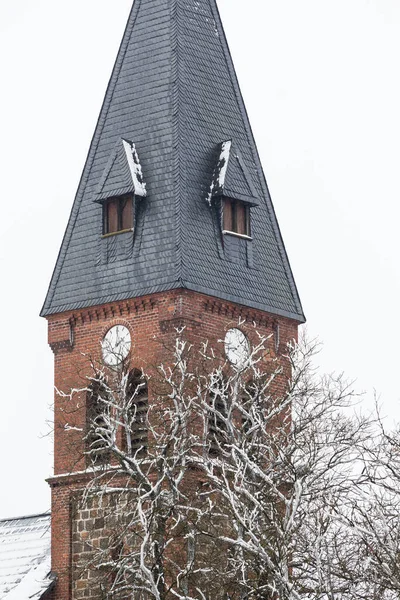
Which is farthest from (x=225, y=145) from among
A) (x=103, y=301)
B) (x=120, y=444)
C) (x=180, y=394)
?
(x=180, y=394)

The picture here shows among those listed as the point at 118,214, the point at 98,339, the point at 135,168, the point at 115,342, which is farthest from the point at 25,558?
the point at 135,168

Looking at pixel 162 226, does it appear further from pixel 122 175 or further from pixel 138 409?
pixel 138 409

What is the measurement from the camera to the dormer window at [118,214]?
41562mm

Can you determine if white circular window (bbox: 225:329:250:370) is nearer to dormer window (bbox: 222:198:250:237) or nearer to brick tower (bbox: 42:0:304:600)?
brick tower (bbox: 42:0:304:600)

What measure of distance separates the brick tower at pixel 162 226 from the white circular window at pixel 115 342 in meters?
0.13

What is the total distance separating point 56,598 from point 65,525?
1.63m

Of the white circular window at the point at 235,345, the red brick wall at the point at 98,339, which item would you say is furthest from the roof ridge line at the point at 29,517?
the white circular window at the point at 235,345

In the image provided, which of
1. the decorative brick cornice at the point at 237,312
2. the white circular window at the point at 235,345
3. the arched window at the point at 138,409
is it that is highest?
the decorative brick cornice at the point at 237,312

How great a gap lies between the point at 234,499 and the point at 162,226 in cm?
1439

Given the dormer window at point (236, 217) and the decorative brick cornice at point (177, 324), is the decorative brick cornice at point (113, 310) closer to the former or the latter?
the decorative brick cornice at point (177, 324)

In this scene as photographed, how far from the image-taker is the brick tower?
40719 millimetres

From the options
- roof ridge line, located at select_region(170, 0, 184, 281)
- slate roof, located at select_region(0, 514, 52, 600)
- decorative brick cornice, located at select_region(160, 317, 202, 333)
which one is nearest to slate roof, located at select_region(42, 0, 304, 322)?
roof ridge line, located at select_region(170, 0, 184, 281)

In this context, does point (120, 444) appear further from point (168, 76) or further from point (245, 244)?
point (168, 76)

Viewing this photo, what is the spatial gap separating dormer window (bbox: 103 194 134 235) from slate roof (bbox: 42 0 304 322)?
18 centimetres
